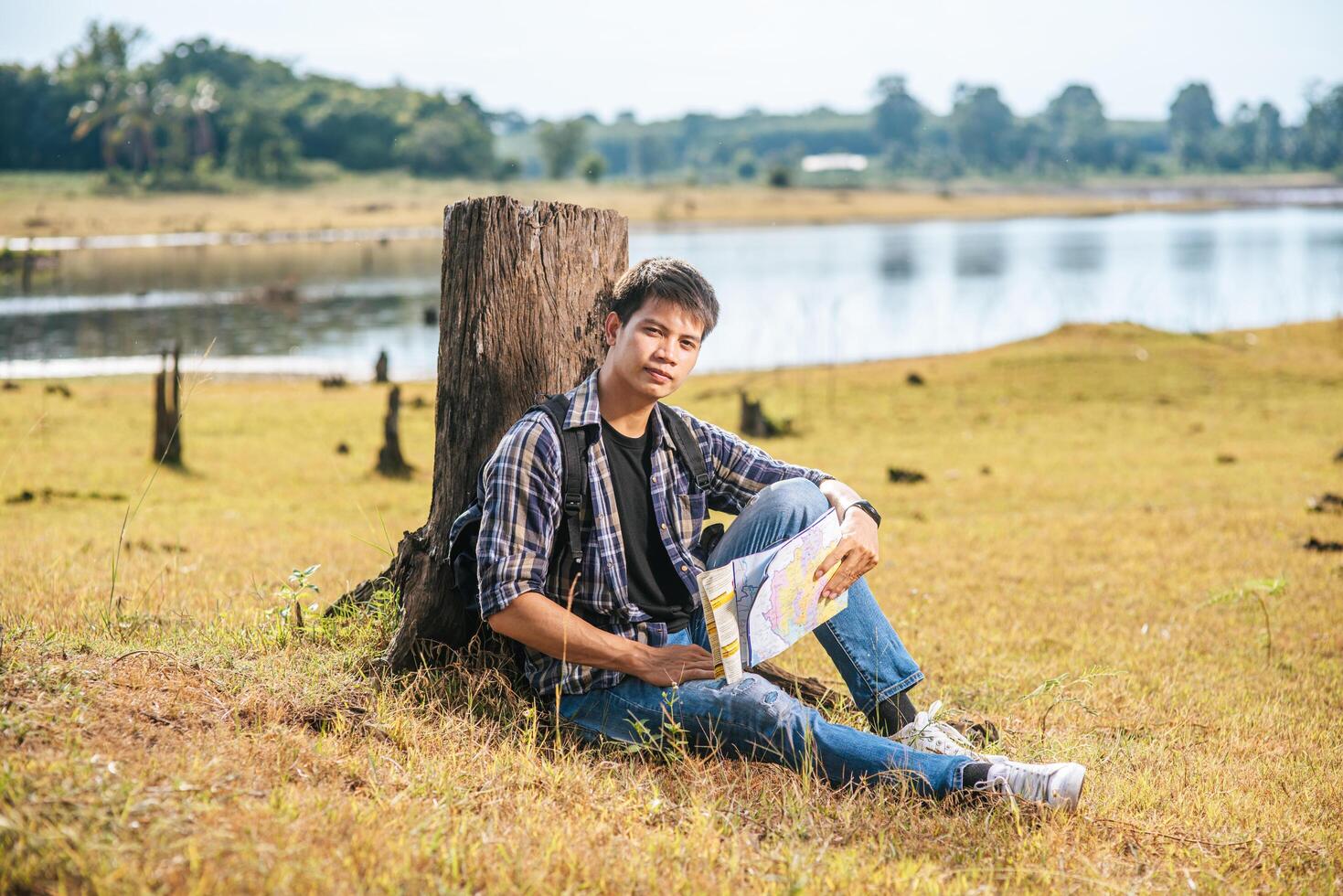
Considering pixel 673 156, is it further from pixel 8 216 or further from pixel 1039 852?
pixel 1039 852

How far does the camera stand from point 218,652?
4.12m

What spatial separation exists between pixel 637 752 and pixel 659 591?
1.77 ft

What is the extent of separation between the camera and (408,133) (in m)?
118

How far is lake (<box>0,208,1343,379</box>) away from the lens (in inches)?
1176

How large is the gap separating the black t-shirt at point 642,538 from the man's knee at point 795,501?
38 centimetres

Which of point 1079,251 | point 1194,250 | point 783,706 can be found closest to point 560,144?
point 1079,251

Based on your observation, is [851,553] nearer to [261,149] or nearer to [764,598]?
[764,598]

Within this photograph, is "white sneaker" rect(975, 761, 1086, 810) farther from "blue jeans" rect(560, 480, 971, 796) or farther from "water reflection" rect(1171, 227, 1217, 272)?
"water reflection" rect(1171, 227, 1217, 272)

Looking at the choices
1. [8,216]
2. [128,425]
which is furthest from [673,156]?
[128,425]

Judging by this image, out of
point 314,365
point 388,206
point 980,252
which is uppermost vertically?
point 388,206

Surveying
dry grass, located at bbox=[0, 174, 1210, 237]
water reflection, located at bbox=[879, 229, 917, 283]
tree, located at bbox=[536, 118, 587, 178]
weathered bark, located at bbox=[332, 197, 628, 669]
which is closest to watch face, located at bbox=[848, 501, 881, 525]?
weathered bark, located at bbox=[332, 197, 628, 669]

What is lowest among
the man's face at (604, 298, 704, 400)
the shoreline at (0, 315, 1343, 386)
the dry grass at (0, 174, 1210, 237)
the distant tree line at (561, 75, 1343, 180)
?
the shoreline at (0, 315, 1343, 386)

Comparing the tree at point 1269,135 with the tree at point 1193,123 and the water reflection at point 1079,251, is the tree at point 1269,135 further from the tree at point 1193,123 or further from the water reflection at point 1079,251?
the water reflection at point 1079,251

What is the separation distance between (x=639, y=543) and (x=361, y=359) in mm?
26543
